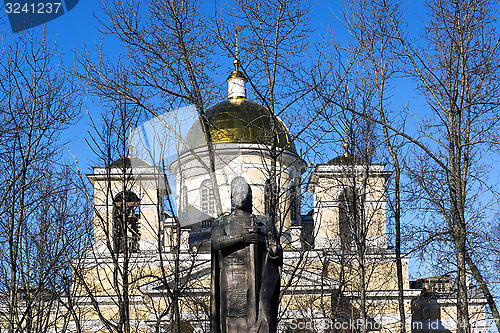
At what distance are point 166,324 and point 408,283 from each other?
1203 centimetres

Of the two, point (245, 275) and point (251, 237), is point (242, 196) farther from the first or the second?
point (245, 275)

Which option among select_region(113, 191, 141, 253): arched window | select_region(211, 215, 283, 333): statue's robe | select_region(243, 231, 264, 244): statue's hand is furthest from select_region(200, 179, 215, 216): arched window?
select_region(243, 231, 264, 244): statue's hand

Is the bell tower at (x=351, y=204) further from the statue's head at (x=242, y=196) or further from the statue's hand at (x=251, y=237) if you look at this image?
the statue's hand at (x=251, y=237)

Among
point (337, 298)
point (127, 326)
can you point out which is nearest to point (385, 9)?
point (127, 326)

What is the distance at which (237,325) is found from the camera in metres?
7.69

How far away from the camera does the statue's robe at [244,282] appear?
7.67 m

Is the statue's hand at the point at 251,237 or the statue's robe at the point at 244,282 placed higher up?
the statue's hand at the point at 251,237

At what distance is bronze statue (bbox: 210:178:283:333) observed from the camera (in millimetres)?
7680

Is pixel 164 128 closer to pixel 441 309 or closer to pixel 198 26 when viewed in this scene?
pixel 198 26

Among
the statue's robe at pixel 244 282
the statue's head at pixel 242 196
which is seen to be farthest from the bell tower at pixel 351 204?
the statue's robe at pixel 244 282

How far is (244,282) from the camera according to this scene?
777 centimetres

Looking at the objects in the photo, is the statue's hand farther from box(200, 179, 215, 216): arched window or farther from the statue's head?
box(200, 179, 215, 216): arched window

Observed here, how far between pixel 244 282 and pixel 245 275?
0.25ft

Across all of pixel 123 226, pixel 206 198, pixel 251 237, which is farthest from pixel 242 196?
pixel 206 198
